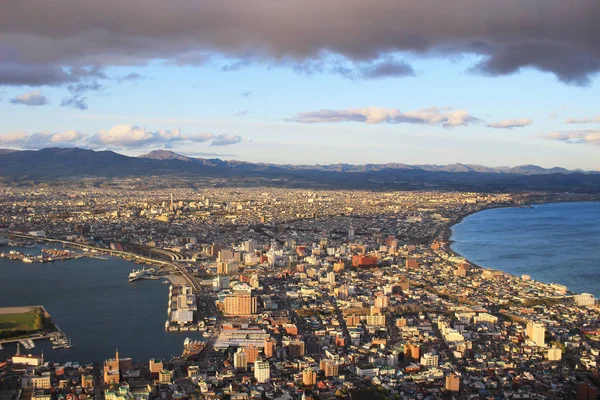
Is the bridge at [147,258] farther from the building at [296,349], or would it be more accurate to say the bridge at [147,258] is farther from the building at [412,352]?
the building at [412,352]

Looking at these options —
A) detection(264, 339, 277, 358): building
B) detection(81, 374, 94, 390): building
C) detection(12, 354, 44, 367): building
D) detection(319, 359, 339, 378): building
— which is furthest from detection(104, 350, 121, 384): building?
detection(319, 359, 339, 378): building

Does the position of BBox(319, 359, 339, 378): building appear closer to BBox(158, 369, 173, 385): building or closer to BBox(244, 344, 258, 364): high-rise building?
BBox(244, 344, 258, 364): high-rise building

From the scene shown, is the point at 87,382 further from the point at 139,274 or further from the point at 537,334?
the point at 139,274

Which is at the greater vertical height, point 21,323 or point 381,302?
point 381,302

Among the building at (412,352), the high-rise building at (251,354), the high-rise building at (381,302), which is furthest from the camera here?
the high-rise building at (381,302)

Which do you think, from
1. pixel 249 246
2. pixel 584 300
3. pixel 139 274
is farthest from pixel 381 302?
pixel 249 246

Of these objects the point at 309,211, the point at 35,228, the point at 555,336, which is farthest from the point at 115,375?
the point at 309,211

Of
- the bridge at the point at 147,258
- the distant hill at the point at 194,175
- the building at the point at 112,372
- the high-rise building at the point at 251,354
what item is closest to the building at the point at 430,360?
the high-rise building at the point at 251,354
